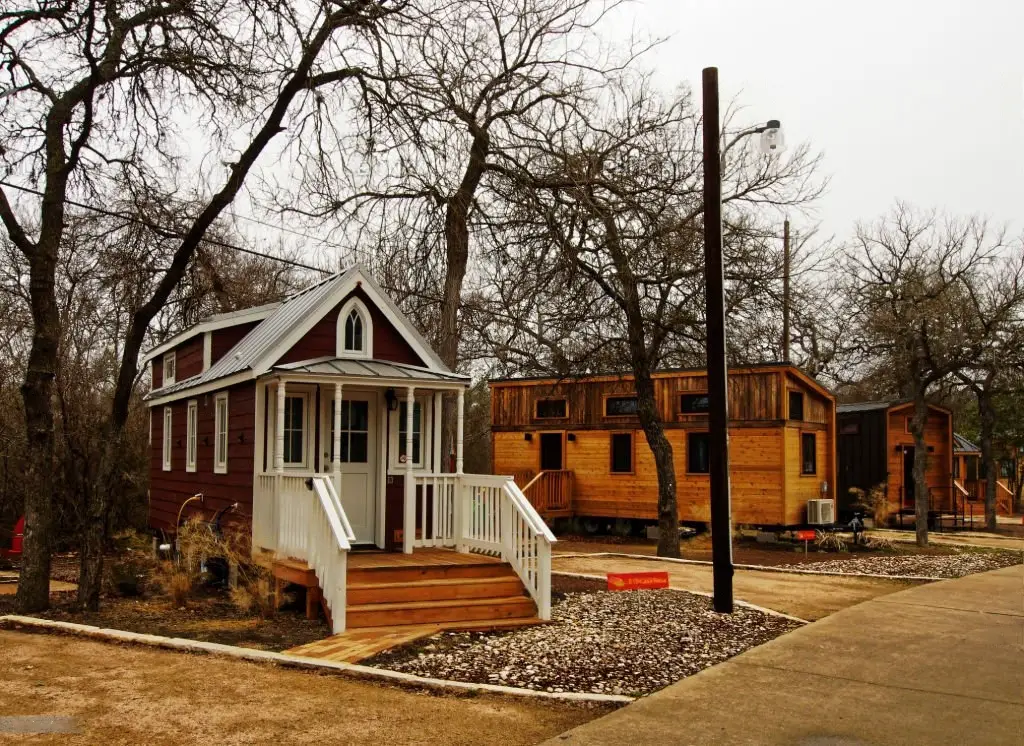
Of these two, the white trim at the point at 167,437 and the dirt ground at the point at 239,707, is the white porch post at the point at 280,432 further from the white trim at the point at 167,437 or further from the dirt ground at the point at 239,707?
the white trim at the point at 167,437

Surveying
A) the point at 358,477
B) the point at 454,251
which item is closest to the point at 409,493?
the point at 358,477

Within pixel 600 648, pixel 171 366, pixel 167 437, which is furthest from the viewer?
pixel 171 366

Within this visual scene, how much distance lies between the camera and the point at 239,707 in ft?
21.2

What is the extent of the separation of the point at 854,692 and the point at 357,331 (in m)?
8.11

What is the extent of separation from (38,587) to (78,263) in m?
12.9

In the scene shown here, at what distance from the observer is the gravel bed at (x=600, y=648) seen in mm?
7664

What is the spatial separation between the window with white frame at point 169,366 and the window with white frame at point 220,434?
433cm

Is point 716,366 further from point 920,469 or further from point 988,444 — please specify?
point 988,444

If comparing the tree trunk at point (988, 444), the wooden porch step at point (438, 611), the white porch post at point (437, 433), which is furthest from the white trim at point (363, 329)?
the tree trunk at point (988, 444)

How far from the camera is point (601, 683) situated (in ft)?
24.6

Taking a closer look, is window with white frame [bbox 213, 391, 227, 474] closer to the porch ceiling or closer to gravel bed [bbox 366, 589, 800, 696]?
the porch ceiling

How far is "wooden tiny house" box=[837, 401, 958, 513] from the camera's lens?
87.8ft

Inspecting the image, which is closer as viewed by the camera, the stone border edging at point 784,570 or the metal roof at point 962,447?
the stone border edging at point 784,570

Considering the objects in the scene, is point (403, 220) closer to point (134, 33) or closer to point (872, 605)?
point (134, 33)
